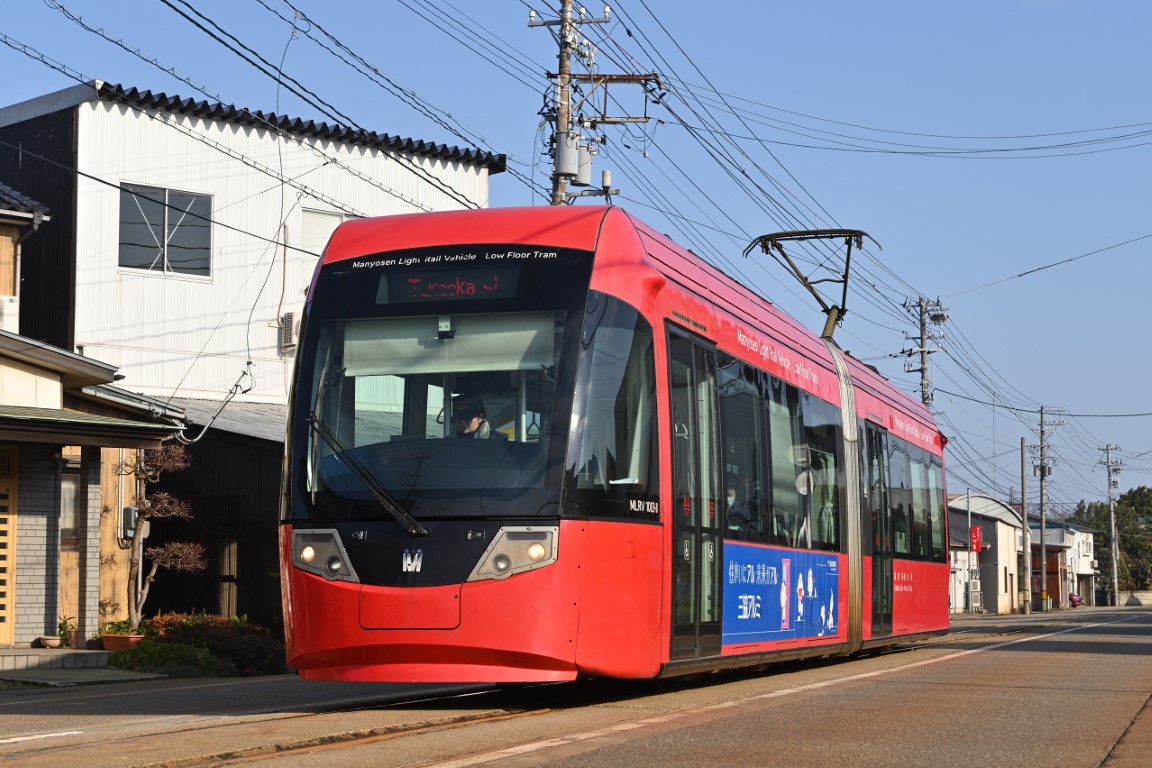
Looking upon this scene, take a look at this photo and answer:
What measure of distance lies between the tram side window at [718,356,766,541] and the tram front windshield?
260cm

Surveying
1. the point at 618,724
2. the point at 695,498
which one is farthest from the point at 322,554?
the point at 695,498

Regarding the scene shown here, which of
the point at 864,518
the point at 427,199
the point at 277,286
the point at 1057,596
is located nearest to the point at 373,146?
the point at 427,199

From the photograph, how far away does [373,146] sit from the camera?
31703mm

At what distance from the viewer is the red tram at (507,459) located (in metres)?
9.34

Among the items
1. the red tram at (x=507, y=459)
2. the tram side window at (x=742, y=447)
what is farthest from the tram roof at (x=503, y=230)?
the tram side window at (x=742, y=447)

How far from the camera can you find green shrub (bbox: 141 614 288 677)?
19.5m

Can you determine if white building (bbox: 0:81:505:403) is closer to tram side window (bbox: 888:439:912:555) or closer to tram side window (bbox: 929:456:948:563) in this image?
tram side window (bbox: 929:456:948:563)

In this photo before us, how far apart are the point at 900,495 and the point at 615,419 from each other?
10.7 m

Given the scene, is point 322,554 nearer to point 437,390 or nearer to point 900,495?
point 437,390

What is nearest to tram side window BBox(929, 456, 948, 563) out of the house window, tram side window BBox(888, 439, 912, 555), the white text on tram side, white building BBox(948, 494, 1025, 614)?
tram side window BBox(888, 439, 912, 555)

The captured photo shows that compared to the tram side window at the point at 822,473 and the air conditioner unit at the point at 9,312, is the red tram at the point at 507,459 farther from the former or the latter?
the air conditioner unit at the point at 9,312

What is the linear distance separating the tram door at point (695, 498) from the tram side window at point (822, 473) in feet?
11.1

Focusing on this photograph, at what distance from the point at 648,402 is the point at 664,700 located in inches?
92.6

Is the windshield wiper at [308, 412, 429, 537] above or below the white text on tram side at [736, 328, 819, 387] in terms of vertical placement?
below
